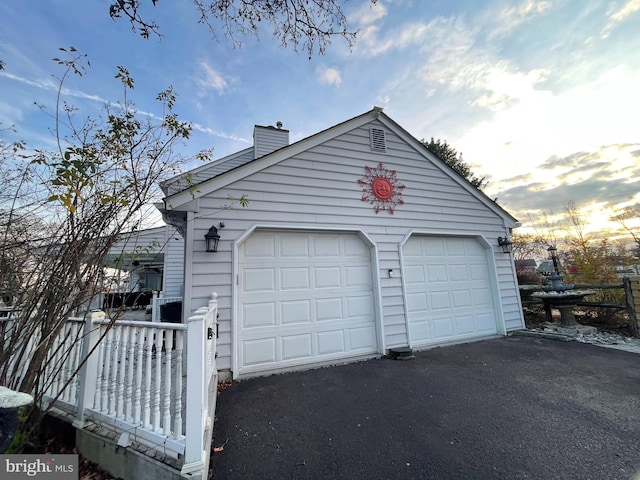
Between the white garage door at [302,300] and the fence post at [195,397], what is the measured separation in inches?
82.5

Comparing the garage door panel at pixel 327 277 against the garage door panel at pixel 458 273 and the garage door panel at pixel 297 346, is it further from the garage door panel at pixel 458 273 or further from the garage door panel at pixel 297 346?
the garage door panel at pixel 458 273

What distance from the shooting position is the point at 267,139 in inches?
286

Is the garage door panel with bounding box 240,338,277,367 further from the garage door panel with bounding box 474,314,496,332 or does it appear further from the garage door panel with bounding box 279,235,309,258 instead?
the garage door panel with bounding box 474,314,496,332

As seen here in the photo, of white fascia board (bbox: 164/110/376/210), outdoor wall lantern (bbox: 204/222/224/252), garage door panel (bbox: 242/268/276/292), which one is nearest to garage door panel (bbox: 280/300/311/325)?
garage door panel (bbox: 242/268/276/292)

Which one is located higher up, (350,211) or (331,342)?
(350,211)

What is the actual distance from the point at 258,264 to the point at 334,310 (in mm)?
1558

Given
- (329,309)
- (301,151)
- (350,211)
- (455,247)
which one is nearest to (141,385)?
(329,309)

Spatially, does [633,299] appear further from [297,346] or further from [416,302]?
[297,346]

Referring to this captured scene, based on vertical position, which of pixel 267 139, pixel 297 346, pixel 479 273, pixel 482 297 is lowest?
pixel 297 346

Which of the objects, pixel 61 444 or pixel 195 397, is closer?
pixel 195 397

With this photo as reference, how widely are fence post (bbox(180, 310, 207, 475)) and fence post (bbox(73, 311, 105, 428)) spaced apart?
1.20 m

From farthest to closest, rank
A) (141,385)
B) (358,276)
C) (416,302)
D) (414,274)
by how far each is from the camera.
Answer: (414,274) → (416,302) → (358,276) → (141,385)

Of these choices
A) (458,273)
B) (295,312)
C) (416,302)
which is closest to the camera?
(295,312)

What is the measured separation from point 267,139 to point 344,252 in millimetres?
4586
